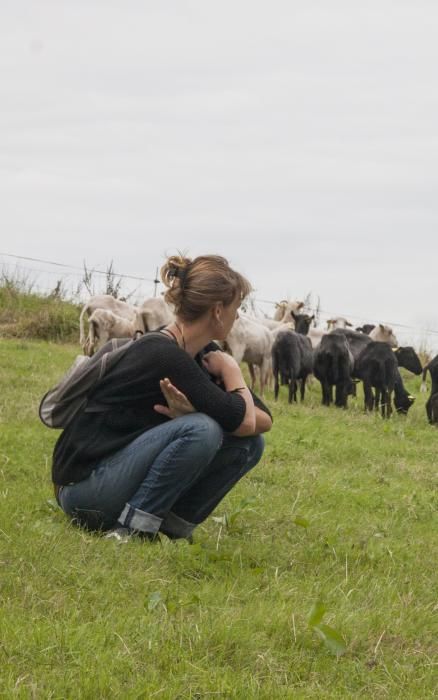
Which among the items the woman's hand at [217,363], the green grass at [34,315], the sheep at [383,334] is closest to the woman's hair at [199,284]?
the woman's hand at [217,363]

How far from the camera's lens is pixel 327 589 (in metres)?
5.25

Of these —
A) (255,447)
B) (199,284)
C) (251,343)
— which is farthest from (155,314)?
(199,284)

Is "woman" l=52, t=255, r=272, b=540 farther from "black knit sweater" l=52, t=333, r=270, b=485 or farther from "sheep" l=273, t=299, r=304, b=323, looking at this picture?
"sheep" l=273, t=299, r=304, b=323

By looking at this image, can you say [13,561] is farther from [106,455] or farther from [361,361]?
[361,361]

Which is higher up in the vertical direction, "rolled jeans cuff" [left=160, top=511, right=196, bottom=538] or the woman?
the woman

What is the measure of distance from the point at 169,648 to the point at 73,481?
179 cm

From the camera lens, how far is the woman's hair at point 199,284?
17.5 ft

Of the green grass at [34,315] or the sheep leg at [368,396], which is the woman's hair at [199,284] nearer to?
the sheep leg at [368,396]

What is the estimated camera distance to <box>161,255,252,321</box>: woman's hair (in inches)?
210

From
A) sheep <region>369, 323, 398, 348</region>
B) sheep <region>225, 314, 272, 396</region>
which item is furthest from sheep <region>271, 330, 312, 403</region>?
sheep <region>369, 323, 398, 348</region>

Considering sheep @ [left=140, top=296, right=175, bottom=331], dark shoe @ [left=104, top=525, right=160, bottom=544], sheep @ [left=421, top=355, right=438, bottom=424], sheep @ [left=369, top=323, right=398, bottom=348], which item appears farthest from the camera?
sheep @ [left=369, top=323, right=398, bottom=348]

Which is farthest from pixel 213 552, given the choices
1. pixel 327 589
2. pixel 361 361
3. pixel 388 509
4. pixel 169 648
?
pixel 361 361

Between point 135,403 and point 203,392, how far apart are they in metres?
0.42

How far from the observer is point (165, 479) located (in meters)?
5.45
